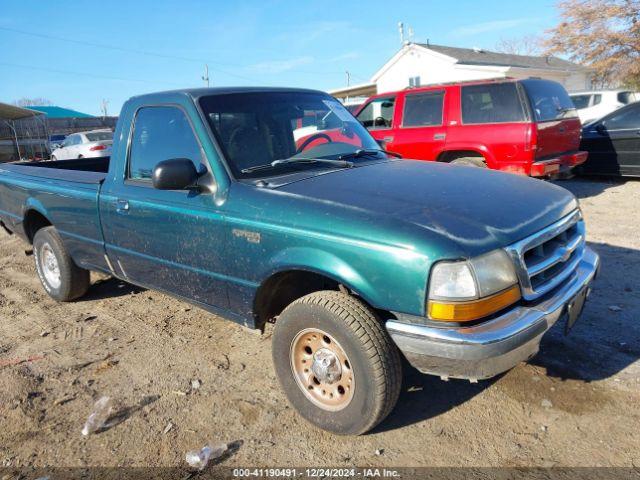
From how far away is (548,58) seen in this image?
30.5 m

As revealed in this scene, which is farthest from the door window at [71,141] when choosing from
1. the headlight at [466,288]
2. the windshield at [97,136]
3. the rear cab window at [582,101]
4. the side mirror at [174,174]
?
the headlight at [466,288]

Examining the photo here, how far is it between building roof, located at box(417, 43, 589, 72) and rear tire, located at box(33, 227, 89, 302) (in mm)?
24616

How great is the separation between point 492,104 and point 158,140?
573cm

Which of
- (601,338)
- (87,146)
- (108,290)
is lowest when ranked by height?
(108,290)

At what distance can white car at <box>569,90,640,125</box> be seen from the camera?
46.6 feet

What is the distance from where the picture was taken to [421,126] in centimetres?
849

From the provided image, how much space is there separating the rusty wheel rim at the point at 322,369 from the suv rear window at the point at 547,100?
6.03 meters

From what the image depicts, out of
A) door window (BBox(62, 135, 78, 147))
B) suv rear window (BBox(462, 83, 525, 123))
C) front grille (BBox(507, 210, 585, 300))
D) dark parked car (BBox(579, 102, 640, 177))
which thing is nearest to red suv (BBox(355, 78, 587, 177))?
suv rear window (BBox(462, 83, 525, 123))

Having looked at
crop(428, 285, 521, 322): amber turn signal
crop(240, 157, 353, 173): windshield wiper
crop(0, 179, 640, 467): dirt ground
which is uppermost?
crop(240, 157, 353, 173): windshield wiper

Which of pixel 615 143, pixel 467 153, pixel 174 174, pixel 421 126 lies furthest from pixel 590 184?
pixel 174 174

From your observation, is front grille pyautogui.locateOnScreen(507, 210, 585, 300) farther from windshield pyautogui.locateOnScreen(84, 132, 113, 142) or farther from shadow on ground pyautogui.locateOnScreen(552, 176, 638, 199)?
windshield pyautogui.locateOnScreen(84, 132, 113, 142)

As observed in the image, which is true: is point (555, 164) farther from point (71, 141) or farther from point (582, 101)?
point (71, 141)

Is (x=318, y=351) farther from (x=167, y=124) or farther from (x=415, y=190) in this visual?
(x=167, y=124)

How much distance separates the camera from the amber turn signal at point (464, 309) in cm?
226
